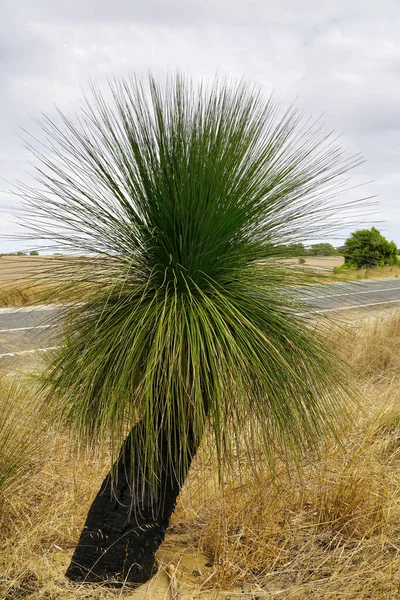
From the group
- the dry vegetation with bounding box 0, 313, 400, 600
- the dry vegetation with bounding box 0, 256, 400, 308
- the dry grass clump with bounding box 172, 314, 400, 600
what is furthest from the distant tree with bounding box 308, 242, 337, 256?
the dry grass clump with bounding box 172, 314, 400, 600

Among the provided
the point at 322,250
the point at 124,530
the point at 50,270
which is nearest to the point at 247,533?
the point at 124,530

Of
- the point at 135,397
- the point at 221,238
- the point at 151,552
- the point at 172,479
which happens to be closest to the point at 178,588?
the point at 151,552

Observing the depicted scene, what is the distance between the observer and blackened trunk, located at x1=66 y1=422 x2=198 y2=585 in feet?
8.55

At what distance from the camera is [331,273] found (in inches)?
111

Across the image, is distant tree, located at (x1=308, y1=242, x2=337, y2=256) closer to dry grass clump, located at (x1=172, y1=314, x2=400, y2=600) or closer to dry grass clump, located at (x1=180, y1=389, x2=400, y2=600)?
dry grass clump, located at (x1=172, y1=314, x2=400, y2=600)

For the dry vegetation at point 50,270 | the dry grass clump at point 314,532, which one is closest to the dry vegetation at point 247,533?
the dry grass clump at point 314,532

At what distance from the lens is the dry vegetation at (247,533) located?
8.64 feet

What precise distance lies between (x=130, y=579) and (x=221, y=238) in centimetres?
157

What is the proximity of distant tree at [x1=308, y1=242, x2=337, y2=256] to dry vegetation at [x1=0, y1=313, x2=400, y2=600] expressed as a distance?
41 cm

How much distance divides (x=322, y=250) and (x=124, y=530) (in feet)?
5.11

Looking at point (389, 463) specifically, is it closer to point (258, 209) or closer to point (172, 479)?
point (172, 479)

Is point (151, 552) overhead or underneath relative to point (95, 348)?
underneath

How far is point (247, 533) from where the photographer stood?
9.46 feet

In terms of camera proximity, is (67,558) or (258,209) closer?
(258,209)
